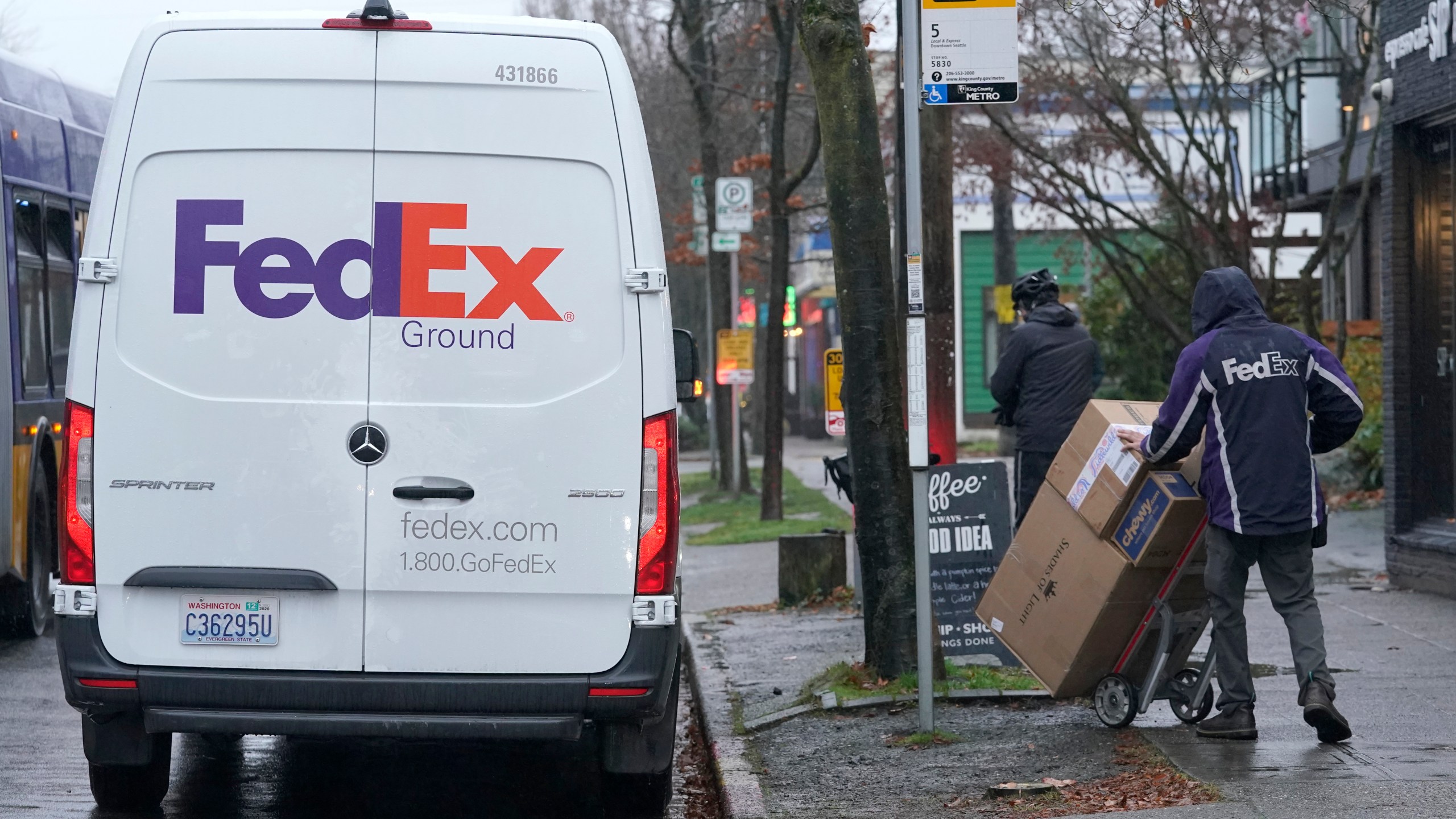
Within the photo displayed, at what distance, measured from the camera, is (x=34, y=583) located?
10.9 m

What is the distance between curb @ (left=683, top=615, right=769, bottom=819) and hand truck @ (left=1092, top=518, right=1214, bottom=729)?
57.6 inches

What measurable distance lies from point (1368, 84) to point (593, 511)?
44.7ft

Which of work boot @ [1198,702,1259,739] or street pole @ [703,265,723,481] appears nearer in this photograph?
work boot @ [1198,702,1259,739]

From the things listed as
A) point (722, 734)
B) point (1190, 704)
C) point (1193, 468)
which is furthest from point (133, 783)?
point (1193, 468)

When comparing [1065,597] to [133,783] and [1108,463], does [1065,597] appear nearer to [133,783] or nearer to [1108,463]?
[1108,463]

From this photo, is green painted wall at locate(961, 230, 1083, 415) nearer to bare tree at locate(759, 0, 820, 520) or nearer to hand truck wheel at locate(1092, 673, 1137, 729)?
bare tree at locate(759, 0, 820, 520)

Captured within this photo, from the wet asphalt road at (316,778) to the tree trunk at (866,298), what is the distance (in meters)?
1.60

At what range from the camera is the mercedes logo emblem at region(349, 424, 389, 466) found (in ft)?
17.5

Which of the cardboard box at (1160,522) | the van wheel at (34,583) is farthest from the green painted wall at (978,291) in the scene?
the cardboard box at (1160,522)

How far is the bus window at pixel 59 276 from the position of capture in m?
11.3

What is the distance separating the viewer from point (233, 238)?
5.35 meters

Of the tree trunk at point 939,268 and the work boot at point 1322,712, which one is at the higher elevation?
the tree trunk at point 939,268

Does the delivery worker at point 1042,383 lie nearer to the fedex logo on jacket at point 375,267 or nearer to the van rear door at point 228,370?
the fedex logo on jacket at point 375,267

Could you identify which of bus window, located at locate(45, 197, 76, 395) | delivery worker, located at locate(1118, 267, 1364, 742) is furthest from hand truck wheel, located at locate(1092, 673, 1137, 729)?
bus window, located at locate(45, 197, 76, 395)
